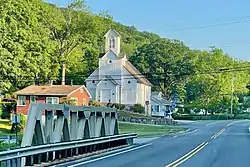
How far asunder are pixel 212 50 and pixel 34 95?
6110cm

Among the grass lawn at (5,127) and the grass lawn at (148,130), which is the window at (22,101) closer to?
the grass lawn at (5,127)

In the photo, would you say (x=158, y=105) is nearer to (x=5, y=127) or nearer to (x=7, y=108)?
(x=7, y=108)

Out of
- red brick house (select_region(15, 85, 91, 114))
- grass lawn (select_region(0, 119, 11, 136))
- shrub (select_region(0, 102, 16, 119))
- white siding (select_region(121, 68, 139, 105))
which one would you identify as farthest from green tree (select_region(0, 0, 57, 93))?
white siding (select_region(121, 68, 139, 105))

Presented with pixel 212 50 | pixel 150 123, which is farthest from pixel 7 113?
pixel 212 50

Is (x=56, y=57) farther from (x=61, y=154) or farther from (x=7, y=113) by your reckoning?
(x=61, y=154)

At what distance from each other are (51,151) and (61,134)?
2835 mm

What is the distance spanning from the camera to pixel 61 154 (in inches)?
832

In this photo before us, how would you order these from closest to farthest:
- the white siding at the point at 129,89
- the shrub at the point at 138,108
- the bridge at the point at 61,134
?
the bridge at the point at 61,134 → the shrub at the point at 138,108 → the white siding at the point at 129,89

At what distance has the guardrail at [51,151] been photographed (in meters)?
16.3

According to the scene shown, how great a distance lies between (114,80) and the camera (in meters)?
88.1

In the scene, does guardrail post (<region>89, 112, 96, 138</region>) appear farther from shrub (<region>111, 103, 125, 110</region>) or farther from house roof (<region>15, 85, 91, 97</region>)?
shrub (<region>111, 103, 125, 110</region>)

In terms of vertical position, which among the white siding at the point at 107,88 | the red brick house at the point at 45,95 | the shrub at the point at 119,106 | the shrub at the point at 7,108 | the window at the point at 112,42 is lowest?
the shrub at the point at 7,108

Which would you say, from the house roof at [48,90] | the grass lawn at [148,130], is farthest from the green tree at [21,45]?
the grass lawn at [148,130]

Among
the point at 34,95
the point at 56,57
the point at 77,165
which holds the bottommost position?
the point at 77,165
